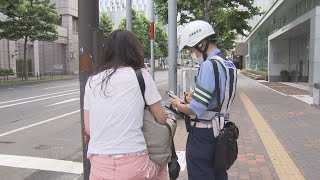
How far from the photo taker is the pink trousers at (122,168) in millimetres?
2535

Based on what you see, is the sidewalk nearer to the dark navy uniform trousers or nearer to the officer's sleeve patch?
the dark navy uniform trousers

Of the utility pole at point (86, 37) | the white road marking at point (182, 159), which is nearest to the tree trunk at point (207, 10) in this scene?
the white road marking at point (182, 159)

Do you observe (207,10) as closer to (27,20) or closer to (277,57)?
(277,57)

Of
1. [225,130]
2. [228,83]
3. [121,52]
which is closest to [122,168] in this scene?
[121,52]

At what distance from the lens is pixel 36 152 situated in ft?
25.0

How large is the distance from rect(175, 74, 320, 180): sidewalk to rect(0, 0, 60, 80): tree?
22.9 m

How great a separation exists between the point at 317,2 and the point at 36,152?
17.5 m

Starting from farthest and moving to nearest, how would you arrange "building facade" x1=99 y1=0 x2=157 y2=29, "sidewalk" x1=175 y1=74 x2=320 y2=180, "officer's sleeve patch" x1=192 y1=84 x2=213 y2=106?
"building facade" x1=99 y1=0 x2=157 y2=29
"sidewalk" x1=175 y1=74 x2=320 y2=180
"officer's sleeve patch" x1=192 y1=84 x2=213 y2=106

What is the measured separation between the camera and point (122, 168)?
2533 millimetres

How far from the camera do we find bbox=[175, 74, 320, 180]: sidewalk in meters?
5.96

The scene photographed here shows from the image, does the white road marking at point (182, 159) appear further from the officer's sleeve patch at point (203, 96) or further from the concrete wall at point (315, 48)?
the concrete wall at point (315, 48)

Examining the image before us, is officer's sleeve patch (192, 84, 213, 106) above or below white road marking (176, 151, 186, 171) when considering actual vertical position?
above

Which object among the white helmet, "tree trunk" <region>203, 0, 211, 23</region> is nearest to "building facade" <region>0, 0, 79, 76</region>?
"tree trunk" <region>203, 0, 211, 23</region>

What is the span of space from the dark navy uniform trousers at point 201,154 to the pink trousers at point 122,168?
749 millimetres
